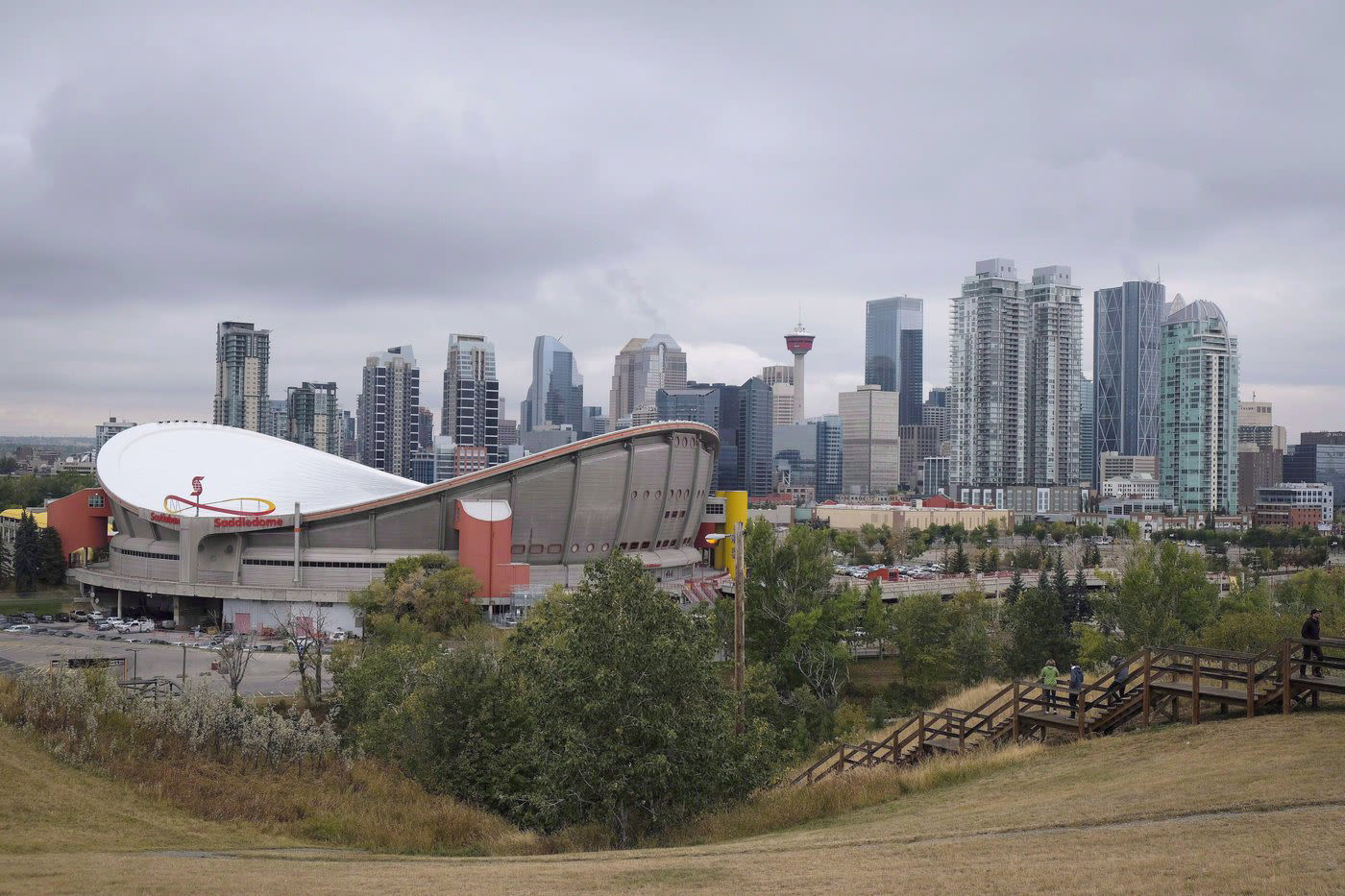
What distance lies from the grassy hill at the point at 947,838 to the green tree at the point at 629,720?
0.97 meters

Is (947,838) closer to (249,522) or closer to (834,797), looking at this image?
(834,797)

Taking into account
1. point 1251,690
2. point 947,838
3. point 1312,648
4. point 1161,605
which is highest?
point 1312,648

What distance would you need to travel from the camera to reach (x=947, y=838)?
1371 cm

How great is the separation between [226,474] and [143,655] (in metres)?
26.8

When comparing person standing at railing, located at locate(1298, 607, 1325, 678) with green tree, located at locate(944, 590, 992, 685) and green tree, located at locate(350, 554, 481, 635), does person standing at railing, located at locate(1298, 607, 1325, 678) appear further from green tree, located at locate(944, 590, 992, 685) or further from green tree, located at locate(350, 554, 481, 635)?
green tree, located at locate(350, 554, 481, 635)

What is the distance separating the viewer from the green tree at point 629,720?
17.9 meters

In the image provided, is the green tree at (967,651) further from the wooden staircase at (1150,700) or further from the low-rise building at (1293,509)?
the low-rise building at (1293,509)

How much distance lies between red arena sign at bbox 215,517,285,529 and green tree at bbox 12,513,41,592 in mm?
24818

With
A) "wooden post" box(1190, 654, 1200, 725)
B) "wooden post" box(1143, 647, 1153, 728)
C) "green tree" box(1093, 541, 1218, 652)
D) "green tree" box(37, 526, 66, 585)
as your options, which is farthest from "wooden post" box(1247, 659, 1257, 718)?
"green tree" box(37, 526, 66, 585)

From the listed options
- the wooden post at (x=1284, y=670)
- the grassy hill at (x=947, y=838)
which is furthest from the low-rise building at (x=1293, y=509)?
the grassy hill at (x=947, y=838)

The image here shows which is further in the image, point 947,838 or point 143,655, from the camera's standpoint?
point 143,655

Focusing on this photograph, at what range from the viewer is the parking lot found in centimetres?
4778

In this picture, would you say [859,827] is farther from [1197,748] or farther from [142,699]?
[142,699]

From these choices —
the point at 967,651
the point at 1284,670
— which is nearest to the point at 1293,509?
the point at 967,651
